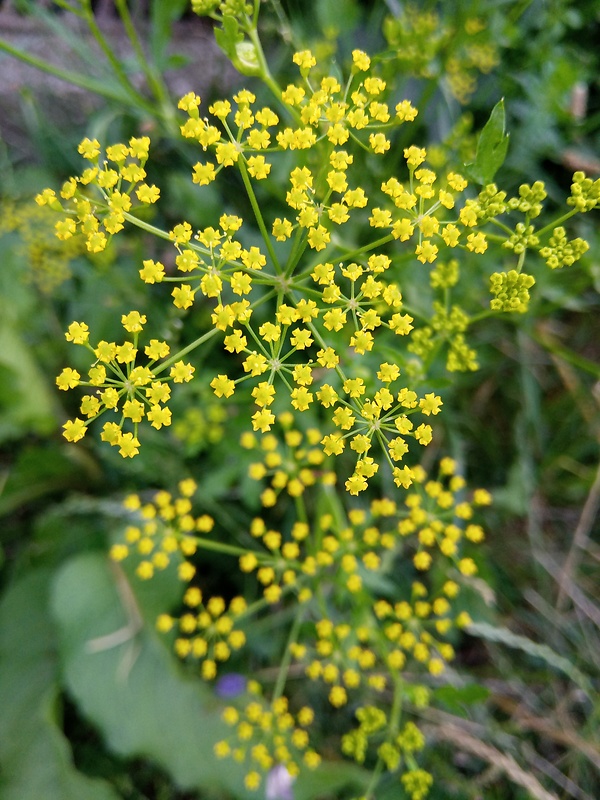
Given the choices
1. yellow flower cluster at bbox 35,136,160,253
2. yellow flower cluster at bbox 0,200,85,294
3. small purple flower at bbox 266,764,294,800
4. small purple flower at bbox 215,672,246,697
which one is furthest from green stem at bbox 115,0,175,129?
small purple flower at bbox 266,764,294,800

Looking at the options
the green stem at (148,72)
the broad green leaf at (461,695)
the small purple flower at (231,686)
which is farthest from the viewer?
the small purple flower at (231,686)

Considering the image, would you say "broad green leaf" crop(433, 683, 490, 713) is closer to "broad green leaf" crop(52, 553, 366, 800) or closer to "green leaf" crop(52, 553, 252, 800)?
"broad green leaf" crop(52, 553, 366, 800)

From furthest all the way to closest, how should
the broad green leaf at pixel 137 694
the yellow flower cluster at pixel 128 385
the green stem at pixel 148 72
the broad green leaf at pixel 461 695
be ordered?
the broad green leaf at pixel 137 694 → the green stem at pixel 148 72 → the broad green leaf at pixel 461 695 → the yellow flower cluster at pixel 128 385

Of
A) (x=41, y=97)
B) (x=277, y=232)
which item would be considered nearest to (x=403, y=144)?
(x=277, y=232)

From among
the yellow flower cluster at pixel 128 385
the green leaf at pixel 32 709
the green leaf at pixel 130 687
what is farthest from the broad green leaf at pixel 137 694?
the yellow flower cluster at pixel 128 385

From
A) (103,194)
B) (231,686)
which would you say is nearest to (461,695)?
(231,686)

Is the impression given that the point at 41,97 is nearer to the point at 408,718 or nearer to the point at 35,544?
the point at 35,544

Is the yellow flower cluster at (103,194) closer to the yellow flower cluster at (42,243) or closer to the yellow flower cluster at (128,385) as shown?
the yellow flower cluster at (128,385)
